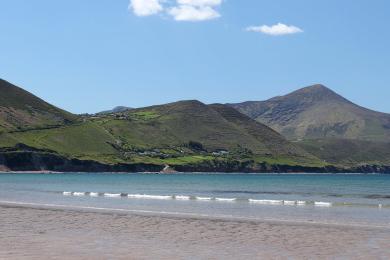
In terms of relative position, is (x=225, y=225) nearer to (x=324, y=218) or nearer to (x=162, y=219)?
(x=162, y=219)

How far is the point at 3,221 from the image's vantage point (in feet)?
122

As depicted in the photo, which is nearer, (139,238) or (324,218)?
(139,238)

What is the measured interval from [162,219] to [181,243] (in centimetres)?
1364

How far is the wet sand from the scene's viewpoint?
23.6 metres

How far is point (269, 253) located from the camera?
956 inches

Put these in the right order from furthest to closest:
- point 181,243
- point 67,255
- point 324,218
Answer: point 324,218, point 181,243, point 67,255

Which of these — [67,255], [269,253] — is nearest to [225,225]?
[269,253]

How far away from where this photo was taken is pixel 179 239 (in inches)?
1139

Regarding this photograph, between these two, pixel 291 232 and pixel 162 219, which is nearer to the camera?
pixel 291 232

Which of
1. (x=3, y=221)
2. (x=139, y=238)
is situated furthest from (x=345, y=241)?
(x=3, y=221)

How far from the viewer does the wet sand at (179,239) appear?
23625 mm

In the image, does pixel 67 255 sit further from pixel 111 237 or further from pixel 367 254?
pixel 367 254

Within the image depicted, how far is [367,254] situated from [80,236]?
46.3ft

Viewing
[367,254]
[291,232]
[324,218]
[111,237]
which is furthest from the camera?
[324,218]
